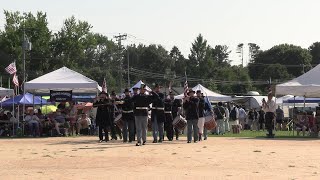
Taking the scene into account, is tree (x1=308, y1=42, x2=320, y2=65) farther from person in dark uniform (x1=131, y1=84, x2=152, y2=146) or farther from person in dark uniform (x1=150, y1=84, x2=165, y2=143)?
person in dark uniform (x1=131, y1=84, x2=152, y2=146)

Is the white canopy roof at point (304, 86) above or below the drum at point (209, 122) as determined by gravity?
above

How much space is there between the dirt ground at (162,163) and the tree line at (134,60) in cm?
6158

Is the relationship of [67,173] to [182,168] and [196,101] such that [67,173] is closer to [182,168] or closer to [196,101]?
[182,168]

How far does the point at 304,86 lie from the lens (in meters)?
26.0

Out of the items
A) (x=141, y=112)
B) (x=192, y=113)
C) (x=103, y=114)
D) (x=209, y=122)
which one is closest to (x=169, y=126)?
(x=192, y=113)

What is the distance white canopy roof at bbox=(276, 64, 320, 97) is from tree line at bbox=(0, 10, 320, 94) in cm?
5459

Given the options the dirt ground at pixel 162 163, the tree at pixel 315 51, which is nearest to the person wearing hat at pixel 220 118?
the dirt ground at pixel 162 163

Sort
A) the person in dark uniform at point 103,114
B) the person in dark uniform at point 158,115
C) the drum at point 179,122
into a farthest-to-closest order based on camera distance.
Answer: the drum at point 179,122 → the person in dark uniform at point 103,114 → the person in dark uniform at point 158,115

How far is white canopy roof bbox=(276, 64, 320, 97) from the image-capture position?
25.9 metres

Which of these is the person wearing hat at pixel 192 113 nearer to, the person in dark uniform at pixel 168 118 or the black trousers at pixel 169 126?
the person in dark uniform at pixel 168 118

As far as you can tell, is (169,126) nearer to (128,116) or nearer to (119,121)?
(128,116)

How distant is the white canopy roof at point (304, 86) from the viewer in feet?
85.0

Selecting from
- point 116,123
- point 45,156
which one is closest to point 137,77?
A: point 116,123

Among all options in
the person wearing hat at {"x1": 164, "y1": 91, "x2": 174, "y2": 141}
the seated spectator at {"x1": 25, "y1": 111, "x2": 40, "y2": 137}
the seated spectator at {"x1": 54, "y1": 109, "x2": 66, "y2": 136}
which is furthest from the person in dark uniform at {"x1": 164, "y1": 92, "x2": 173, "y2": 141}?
the seated spectator at {"x1": 25, "y1": 111, "x2": 40, "y2": 137}
